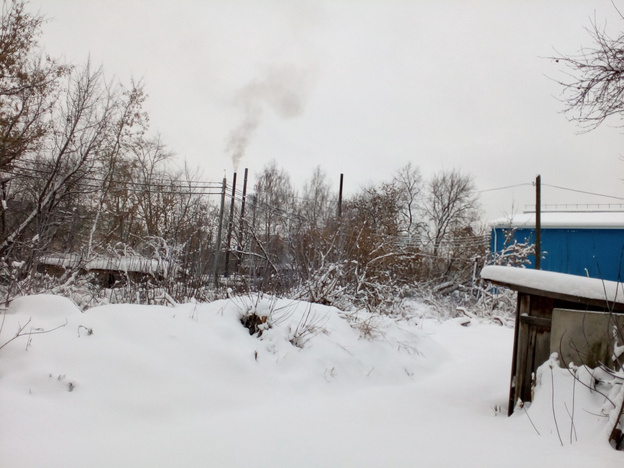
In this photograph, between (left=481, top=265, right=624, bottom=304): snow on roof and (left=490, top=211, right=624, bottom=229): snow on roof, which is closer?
(left=481, top=265, right=624, bottom=304): snow on roof

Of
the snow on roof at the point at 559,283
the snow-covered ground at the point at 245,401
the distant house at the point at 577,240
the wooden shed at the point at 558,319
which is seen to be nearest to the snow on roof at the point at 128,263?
the snow-covered ground at the point at 245,401

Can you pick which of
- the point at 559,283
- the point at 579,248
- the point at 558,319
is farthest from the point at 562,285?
the point at 579,248

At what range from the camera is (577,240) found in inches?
799

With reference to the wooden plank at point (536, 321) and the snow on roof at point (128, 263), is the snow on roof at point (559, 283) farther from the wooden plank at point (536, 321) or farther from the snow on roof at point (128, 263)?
the snow on roof at point (128, 263)

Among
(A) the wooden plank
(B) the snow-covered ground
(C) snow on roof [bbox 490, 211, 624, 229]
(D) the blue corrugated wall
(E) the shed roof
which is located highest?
(C) snow on roof [bbox 490, 211, 624, 229]

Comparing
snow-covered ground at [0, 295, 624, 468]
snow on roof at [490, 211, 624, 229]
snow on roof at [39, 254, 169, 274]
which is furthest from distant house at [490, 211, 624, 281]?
snow-covered ground at [0, 295, 624, 468]

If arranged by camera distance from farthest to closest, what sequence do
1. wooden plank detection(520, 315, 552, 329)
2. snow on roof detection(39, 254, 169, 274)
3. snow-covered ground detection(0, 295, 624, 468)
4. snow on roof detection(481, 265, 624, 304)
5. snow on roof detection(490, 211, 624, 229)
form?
snow on roof detection(490, 211, 624, 229)
snow on roof detection(39, 254, 169, 274)
wooden plank detection(520, 315, 552, 329)
snow on roof detection(481, 265, 624, 304)
snow-covered ground detection(0, 295, 624, 468)

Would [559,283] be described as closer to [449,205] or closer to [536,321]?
[536,321]

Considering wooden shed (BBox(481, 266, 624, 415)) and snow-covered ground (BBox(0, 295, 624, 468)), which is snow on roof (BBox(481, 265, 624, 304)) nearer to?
wooden shed (BBox(481, 266, 624, 415))

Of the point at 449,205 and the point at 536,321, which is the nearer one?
the point at 536,321

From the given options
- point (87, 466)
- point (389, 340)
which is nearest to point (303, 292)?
point (389, 340)

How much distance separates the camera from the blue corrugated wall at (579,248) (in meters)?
19.4

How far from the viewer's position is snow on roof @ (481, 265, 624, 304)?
2.99 meters

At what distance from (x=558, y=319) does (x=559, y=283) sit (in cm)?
29
